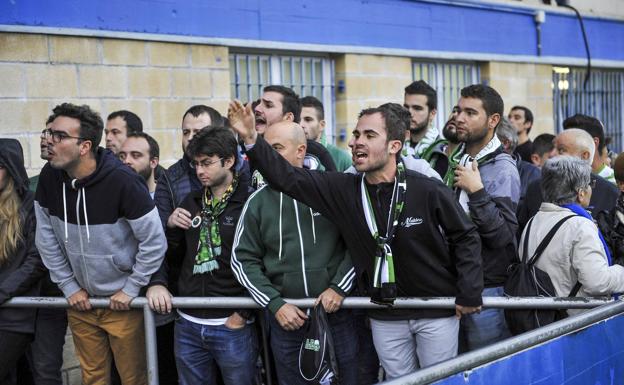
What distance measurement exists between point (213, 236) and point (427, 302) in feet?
4.23

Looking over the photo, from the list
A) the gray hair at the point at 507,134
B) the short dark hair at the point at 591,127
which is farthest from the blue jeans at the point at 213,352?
the short dark hair at the point at 591,127

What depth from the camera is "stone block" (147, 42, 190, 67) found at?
7.64m

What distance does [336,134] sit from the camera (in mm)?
9594

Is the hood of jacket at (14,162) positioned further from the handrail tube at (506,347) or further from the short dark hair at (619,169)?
the short dark hair at (619,169)

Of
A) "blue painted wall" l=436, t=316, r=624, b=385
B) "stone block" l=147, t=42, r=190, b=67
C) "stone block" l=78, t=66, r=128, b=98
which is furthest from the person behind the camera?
"stone block" l=147, t=42, r=190, b=67

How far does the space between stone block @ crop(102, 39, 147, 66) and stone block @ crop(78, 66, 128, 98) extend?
7 cm

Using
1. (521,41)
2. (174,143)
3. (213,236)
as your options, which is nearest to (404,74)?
(521,41)

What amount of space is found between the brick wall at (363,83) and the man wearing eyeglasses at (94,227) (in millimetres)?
4936

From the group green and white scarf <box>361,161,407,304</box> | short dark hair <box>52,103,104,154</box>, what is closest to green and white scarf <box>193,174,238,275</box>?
short dark hair <box>52,103,104,154</box>

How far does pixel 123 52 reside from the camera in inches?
291

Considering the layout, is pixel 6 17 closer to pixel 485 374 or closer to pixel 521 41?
pixel 485 374

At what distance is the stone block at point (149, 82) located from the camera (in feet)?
24.5

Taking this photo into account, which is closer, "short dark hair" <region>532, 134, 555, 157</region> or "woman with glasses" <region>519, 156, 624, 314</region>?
"woman with glasses" <region>519, 156, 624, 314</region>

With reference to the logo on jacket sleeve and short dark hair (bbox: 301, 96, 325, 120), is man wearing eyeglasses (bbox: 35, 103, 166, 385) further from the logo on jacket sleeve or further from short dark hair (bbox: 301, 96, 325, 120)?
short dark hair (bbox: 301, 96, 325, 120)
